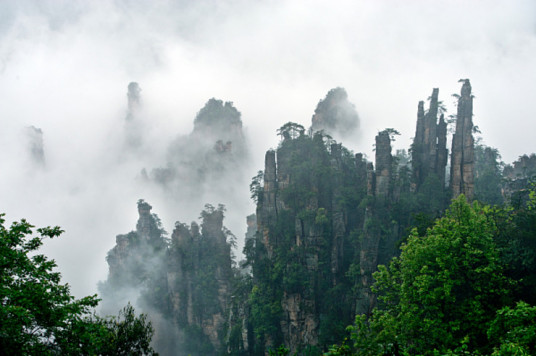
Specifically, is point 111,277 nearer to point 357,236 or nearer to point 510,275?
point 357,236

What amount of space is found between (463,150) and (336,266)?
60.8 feet

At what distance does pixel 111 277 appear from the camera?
88188mm

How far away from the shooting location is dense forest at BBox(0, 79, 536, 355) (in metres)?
17.8

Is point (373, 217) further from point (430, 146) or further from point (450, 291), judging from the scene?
point (450, 291)

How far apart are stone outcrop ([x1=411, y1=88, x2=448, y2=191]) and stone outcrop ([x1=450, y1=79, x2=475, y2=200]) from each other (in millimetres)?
2551

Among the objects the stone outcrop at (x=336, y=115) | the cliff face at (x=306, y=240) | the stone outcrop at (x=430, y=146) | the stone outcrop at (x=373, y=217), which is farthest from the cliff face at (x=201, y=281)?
the stone outcrop at (x=430, y=146)

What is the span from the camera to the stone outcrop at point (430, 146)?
162 ft

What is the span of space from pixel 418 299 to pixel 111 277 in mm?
77485

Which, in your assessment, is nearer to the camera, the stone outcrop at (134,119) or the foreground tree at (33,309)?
the foreground tree at (33,309)

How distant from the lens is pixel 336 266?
48062 millimetres

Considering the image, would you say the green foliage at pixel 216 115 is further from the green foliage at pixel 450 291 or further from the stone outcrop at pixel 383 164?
the green foliage at pixel 450 291

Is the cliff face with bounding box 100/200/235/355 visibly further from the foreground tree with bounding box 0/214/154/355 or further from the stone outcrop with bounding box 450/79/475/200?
the foreground tree with bounding box 0/214/154/355

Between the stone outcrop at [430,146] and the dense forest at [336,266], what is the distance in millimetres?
161

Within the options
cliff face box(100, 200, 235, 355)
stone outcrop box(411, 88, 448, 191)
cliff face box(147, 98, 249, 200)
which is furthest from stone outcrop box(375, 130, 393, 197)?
cliff face box(147, 98, 249, 200)
